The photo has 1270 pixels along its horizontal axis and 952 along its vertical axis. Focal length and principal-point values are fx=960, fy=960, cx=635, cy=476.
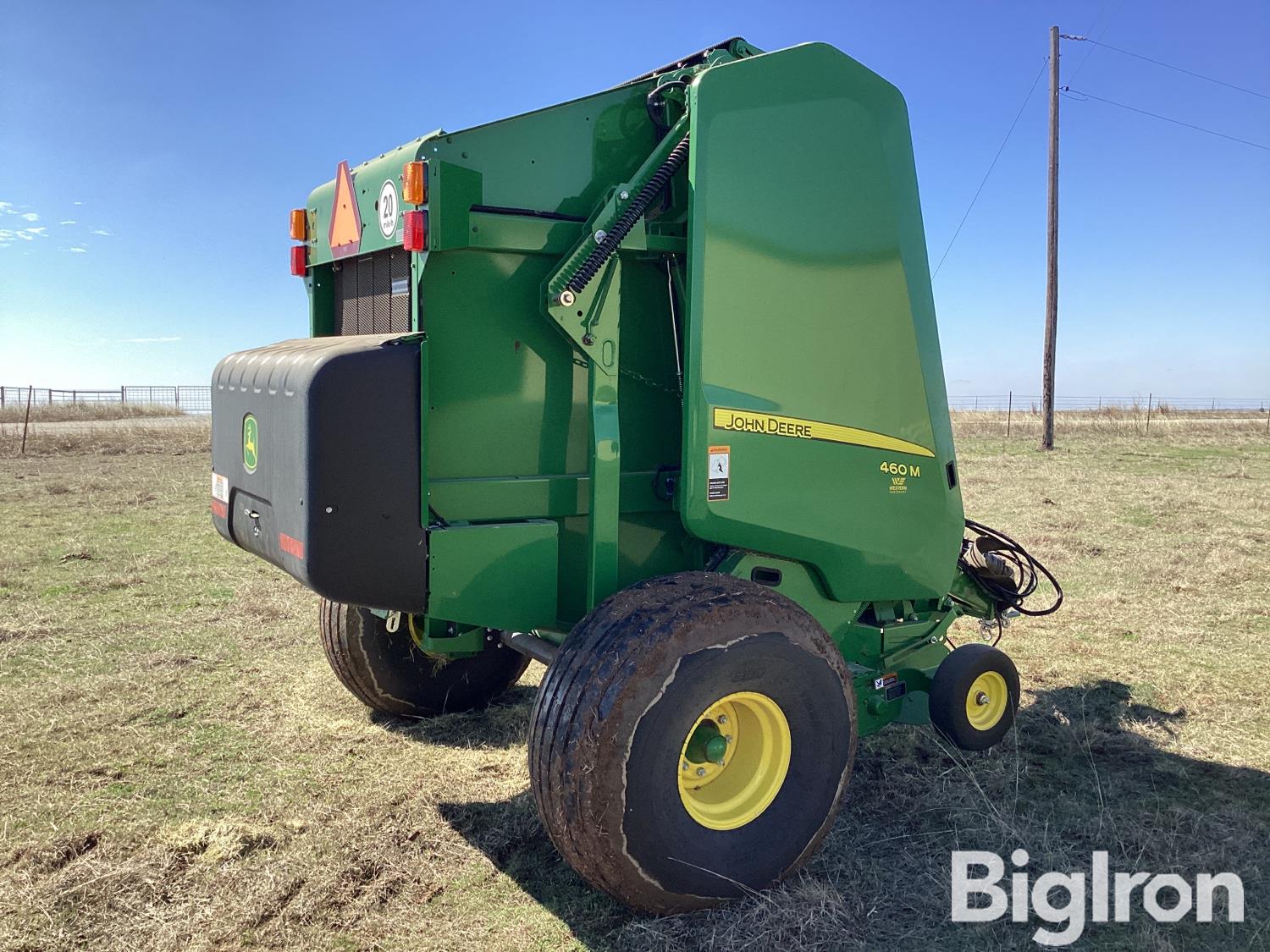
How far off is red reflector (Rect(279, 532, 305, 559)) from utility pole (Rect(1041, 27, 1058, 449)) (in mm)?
18279

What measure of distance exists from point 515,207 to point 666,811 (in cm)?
198

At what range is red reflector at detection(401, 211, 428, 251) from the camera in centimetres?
299

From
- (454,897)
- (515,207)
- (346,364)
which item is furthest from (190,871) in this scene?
(515,207)

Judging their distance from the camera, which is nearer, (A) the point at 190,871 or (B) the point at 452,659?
(A) the point at 190,871

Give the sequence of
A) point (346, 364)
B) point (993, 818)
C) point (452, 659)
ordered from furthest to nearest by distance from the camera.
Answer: point (452, 659) < point (993, 818) < point (346, 364)

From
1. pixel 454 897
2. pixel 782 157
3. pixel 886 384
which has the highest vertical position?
pixel 782 157

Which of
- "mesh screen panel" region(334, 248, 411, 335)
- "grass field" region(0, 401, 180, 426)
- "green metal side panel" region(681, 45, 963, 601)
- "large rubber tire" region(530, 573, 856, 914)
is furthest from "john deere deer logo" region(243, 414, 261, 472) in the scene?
"grass field" region(0, 401, 180, 426)

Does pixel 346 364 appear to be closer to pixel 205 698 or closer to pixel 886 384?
pixel 886 384

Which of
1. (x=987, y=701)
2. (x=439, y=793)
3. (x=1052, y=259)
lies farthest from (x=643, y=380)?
(x=1052, y=259)

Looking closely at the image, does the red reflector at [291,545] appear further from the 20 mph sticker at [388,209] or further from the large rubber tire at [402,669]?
the large rubber tire at [402,669]

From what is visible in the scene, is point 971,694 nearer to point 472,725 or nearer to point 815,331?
point 815,331

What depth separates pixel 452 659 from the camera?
15.6ft

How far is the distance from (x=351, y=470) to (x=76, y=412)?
33.0m

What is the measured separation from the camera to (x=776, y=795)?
312 centimetres
